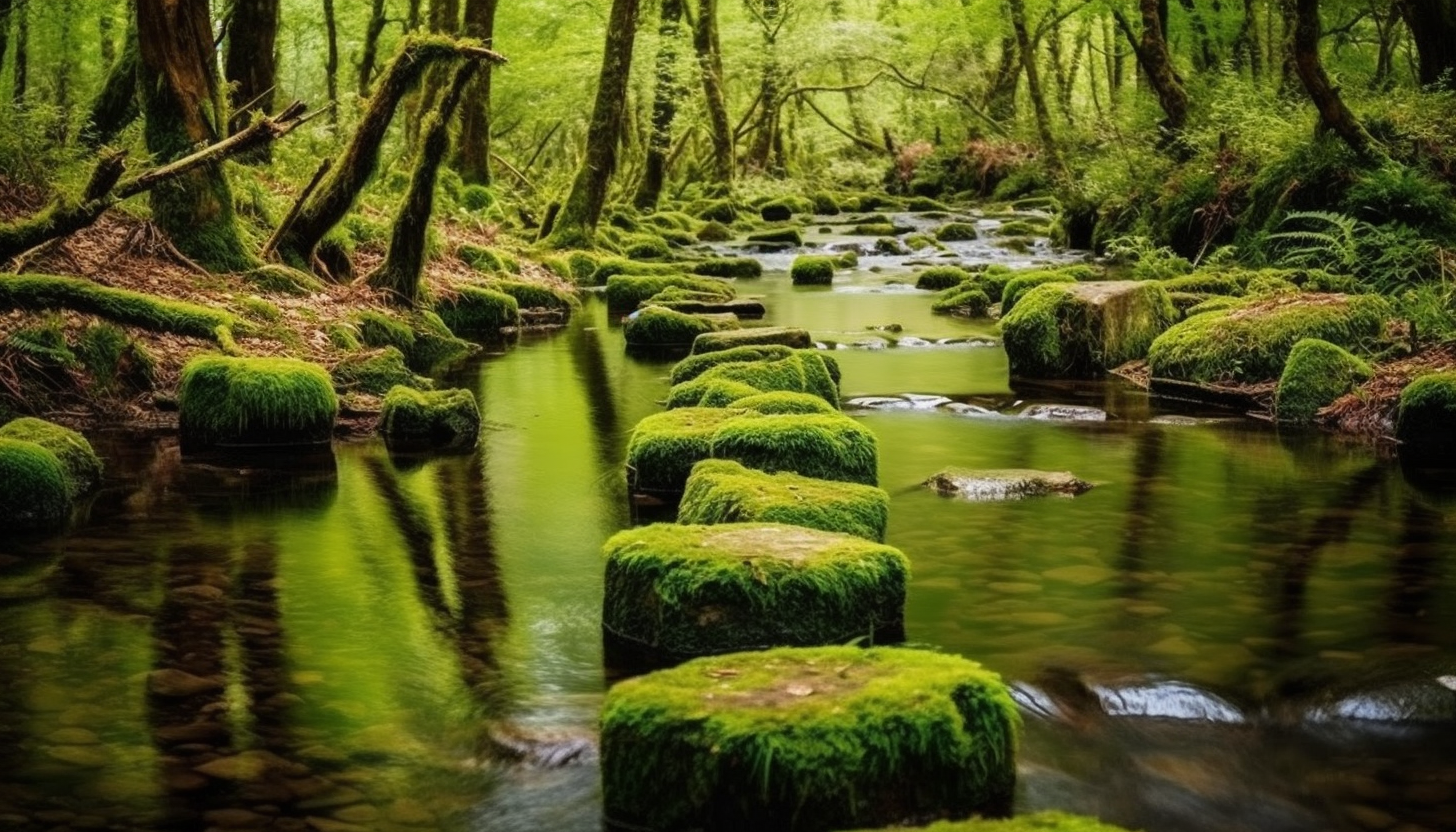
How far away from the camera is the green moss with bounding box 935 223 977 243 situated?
85.8 feet

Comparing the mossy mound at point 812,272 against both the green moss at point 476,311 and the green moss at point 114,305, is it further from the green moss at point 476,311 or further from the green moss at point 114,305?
the green moss at point 114,305

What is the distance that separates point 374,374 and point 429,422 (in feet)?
4.43

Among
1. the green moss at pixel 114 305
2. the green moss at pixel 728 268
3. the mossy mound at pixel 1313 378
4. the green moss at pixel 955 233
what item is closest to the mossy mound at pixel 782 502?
the green moss at pixel 114 305

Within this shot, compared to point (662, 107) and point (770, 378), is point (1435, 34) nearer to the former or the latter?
point (770, 378)

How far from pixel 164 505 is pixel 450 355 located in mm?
5900

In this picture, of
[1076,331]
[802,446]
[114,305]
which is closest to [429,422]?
[114,305]

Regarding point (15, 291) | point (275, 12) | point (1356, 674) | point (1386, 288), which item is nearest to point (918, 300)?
point (1386, 288)

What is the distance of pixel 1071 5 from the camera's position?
1014 inches

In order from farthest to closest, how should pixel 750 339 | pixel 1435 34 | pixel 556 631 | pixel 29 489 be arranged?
1. pixel 1435 34
2. pixel 750 339
3. pixel 29 489
4. pixel 556 631

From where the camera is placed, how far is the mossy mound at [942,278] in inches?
763

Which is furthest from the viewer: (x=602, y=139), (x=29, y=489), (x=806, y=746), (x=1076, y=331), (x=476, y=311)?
(x=602, y=139)

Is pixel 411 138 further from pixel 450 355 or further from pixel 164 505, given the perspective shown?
pixel 164 505

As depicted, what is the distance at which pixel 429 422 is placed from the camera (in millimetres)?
8539

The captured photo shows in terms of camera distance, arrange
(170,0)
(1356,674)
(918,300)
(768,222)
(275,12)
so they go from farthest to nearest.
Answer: (768,222) < (918,300) < (275,12) < (170,0) < (1356,674)
